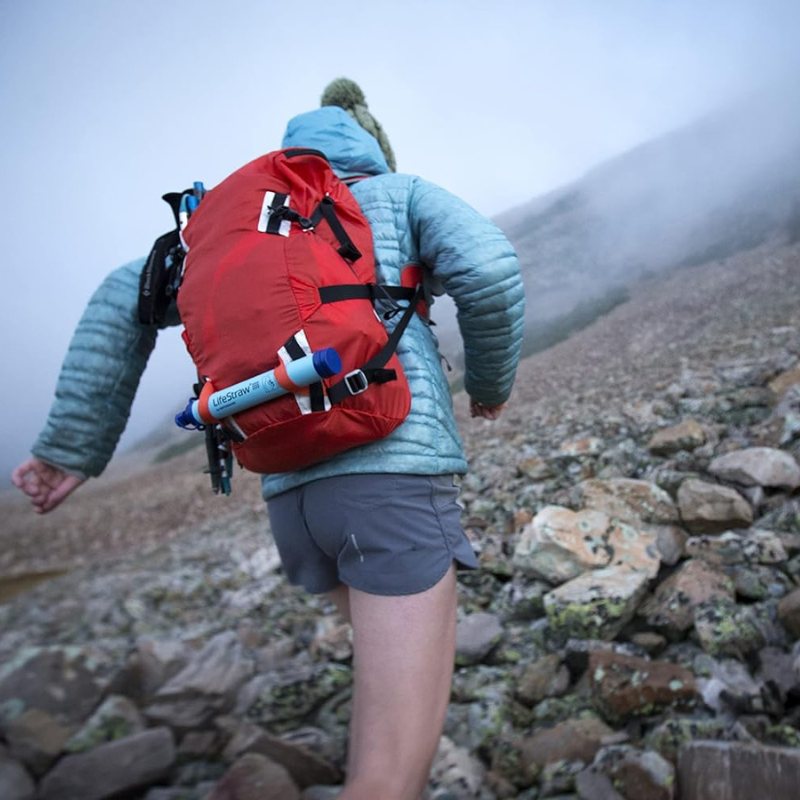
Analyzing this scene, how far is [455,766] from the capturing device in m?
1.65

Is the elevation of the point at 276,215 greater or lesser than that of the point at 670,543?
greater

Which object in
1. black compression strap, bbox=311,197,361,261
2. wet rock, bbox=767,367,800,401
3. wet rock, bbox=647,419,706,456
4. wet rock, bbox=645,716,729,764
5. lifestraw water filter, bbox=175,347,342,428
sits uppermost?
black compression strap, bbox=311,197,361,261

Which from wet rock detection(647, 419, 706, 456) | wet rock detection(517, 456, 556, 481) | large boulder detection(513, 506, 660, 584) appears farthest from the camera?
wet rock detection(517, 456, 556, 481)

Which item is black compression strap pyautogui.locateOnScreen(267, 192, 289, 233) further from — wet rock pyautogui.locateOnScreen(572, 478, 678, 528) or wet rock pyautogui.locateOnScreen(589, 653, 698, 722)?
wet rock pyautogui.locateOnScreen(572, 478, 678, 528)

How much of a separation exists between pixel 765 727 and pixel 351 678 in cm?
137

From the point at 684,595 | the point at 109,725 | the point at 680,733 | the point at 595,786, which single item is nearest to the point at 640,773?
the point at 595,786

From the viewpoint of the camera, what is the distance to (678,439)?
374 cm

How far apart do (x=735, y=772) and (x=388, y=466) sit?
3.54 feet

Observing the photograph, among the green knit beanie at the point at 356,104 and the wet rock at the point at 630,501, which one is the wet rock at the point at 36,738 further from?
the wet rock at the point at 630,501

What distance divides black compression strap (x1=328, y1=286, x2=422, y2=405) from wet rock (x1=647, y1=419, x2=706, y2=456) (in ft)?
10.2

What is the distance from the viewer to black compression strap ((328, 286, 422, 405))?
1020mm

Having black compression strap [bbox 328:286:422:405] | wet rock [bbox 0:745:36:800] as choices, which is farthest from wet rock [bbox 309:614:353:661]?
black compression strap [bbox 328:286:422:405]

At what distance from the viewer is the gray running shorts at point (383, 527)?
110 cm

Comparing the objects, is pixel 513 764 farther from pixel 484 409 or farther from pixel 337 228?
pixel 337 228
